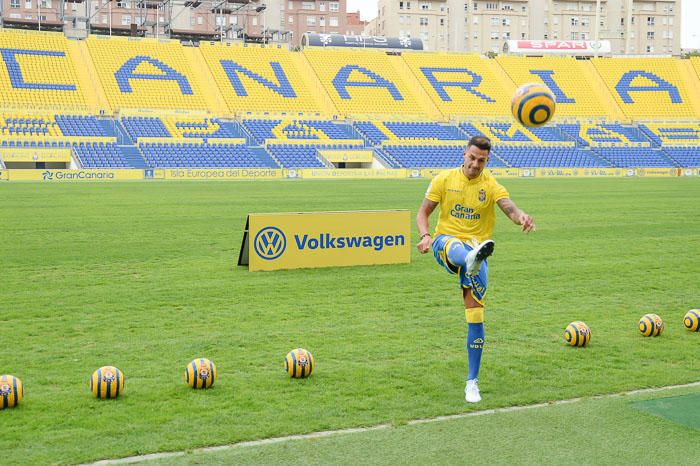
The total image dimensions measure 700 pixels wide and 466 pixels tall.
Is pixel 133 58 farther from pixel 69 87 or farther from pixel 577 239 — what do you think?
pixel 577 239

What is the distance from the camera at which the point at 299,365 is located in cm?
727

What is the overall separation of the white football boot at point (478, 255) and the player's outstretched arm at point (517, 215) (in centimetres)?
50

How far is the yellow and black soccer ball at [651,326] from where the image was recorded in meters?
9.06

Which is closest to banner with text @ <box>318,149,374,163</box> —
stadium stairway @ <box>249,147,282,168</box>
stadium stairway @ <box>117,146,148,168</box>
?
stadium stairway @ <box>249,147,282,168</box>

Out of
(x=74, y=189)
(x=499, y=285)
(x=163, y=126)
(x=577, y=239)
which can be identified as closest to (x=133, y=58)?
(x=163, y=126)

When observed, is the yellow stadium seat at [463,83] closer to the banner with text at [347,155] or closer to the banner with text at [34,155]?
the banner with text at [347,155]

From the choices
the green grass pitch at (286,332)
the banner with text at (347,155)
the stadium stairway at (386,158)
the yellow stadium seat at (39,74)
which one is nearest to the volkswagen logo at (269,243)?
the green grass pitch at (286,332)

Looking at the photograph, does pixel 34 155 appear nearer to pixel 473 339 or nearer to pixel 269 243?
pixel 269 243

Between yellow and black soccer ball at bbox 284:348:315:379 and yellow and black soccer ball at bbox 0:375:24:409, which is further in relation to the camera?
yellow and black soccer ball at bbox 284:348:315:379

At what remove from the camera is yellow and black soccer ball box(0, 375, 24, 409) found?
20.7ft

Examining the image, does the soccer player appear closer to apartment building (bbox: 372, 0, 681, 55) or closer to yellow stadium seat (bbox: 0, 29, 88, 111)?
yellow stadium seat (bbox: 0, 29, 88, 111)

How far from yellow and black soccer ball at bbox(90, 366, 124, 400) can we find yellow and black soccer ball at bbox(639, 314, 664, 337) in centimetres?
581

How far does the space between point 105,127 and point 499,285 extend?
140ft

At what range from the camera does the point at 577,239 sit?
1872 cm
